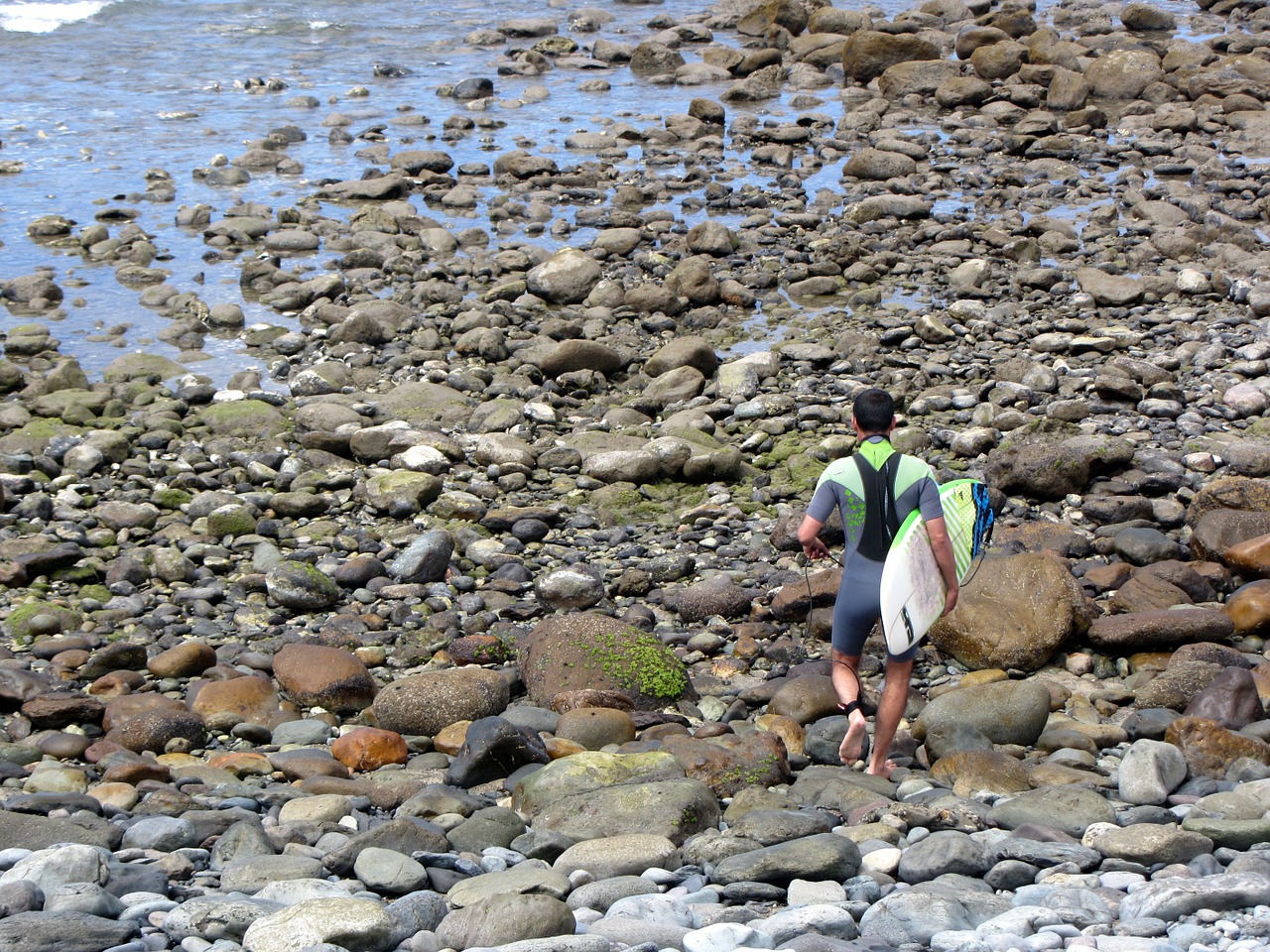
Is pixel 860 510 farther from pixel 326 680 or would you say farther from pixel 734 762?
pixel 326 680

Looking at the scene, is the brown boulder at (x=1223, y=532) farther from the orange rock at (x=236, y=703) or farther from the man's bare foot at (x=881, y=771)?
the orange rock at (x=236, y=703)

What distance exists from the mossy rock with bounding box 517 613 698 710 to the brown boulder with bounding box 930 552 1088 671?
176cm

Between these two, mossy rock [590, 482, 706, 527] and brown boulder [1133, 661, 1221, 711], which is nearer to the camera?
brown boulder [1133, 661, 1221, 711]

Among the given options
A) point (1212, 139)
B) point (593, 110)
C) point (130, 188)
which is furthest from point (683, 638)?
point (593, 110)

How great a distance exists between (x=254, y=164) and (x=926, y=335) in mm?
13700

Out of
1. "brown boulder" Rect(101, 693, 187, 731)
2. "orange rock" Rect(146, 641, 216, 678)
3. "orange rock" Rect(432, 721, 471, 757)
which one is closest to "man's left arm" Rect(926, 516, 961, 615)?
"orange rock" Rect(432, 721, 471, 757)

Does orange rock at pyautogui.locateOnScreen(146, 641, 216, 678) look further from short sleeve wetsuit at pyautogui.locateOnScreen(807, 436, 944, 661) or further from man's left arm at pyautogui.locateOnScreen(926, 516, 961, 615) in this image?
man's left arm at pyautogui.locateOnScreen(926, 516, 961, 615)

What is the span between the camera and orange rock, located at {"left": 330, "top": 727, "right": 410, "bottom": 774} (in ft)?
24.4

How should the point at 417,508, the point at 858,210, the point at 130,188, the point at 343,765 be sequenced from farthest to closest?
the point at 130,188 < the point at 858,210 < the point at 417,508 < the point at 343,765

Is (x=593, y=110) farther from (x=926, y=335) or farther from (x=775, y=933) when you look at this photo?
(x=775, y=933)

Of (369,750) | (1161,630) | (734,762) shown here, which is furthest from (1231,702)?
(369,750)

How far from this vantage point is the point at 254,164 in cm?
2286

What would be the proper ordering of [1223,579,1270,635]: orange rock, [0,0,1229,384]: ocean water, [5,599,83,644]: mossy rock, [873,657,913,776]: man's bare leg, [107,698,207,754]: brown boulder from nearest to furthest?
[873,657,913,776]: man's bare leg, [107,698,207,754]: brown boulder, [1223,579,1270,635]: orange rock, [5,599,83,644]: mossy rock, [0,0,1229,384]: ocean water

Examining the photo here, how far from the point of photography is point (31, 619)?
361 inches
